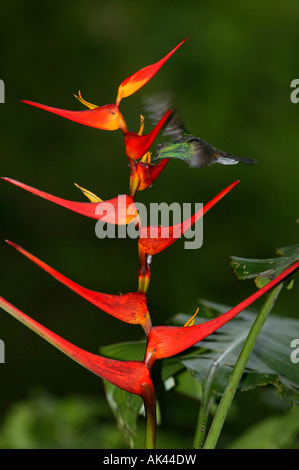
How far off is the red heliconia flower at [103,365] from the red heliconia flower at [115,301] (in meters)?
0.03

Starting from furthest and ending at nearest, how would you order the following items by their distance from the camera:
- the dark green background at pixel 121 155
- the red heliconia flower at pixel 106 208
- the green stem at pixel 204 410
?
the dark green background at pixel 121 155
the green stem at pixel 204 410
the red heliconia flower at pixel 106 208

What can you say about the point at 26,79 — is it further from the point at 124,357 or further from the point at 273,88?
the point at 124,357

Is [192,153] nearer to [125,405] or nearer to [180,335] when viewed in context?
[180,335]

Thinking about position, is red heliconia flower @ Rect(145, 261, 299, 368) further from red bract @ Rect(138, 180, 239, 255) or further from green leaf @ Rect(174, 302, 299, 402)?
green leaf @ Rect(174, 302, 299, 402)

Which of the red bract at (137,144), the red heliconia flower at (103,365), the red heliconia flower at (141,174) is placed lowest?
the red heliconia flower at (103,365)

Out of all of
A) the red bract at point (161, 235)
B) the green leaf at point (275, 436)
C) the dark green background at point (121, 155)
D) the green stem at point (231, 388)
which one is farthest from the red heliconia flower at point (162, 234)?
the dark green background at point (121, 155)

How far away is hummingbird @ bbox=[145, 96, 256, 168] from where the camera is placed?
0.38m

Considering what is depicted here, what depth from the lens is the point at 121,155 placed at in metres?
2.05

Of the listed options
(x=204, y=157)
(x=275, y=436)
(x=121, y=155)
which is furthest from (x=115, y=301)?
(x=121, y=155)

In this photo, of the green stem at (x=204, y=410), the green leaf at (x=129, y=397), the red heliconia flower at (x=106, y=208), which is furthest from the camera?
the green leaf at (x=129, y=397)

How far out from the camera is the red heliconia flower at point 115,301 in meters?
0.32

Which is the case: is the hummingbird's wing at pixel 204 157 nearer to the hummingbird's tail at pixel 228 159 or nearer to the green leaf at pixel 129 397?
the hummingbird's tail at pixel 228 159

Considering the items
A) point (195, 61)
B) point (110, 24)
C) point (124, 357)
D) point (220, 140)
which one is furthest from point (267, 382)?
point (110, 24)

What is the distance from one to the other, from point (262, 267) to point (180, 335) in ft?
0.62
